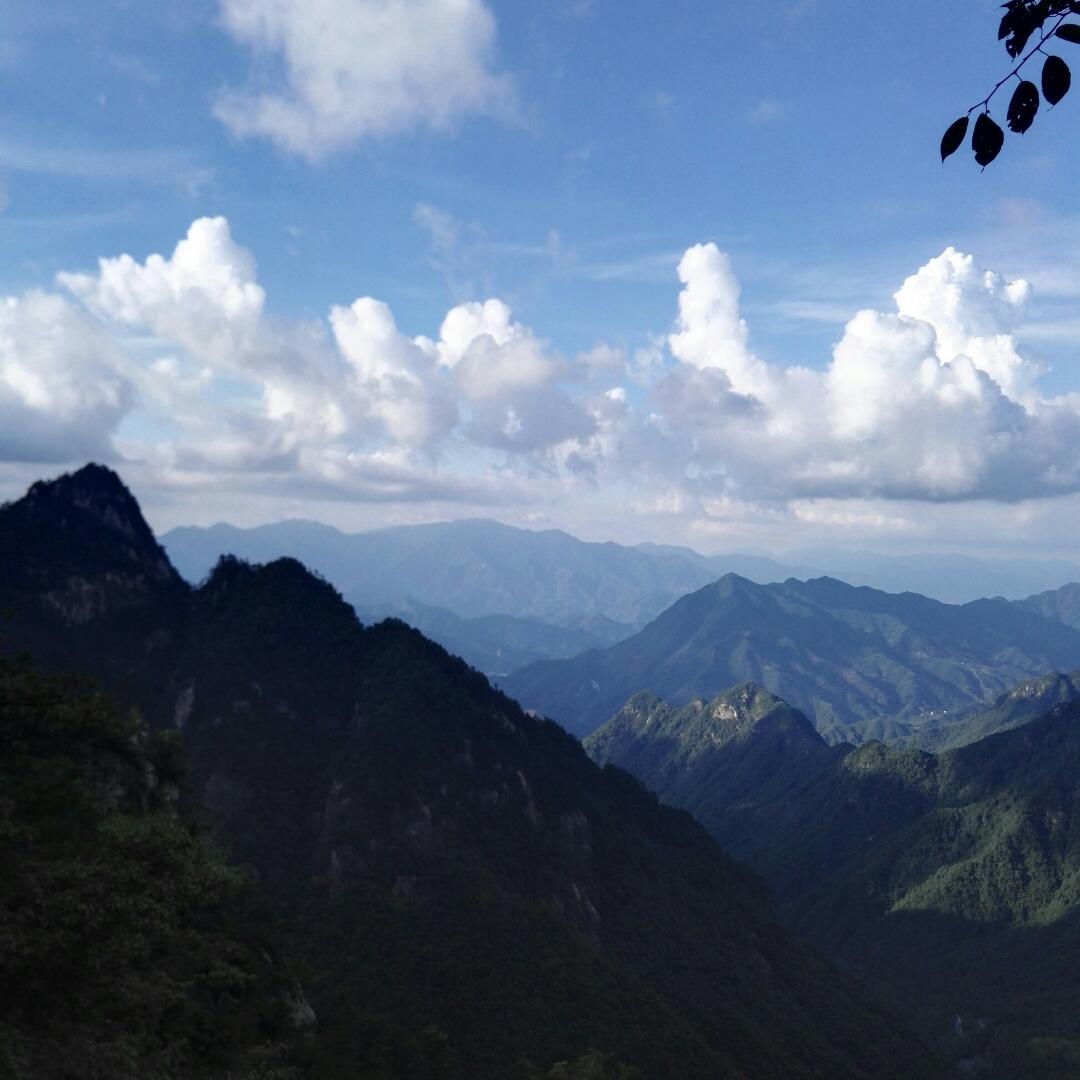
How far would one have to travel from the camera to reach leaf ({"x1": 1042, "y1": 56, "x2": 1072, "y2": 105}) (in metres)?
9.52

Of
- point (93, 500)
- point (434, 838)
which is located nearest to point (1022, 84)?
point (434, 838)

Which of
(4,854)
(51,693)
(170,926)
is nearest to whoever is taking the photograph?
(4,854)

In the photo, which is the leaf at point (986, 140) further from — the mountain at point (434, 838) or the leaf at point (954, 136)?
the mountain at point (434, 838)

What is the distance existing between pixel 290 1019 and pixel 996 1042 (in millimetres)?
174521

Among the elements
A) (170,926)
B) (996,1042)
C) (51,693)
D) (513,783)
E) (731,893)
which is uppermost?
(51,693)

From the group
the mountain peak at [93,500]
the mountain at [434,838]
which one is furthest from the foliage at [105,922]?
the mountain peak at [93,500]

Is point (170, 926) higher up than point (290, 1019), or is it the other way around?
point (170, 926)

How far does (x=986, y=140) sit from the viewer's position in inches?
389

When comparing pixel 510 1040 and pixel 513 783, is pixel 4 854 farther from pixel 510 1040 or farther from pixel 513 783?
pixel 513 783

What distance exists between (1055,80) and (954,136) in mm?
1238

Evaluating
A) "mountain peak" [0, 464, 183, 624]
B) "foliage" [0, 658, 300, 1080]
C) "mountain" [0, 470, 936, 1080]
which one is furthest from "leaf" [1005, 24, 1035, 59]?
"mountain peak" [0, 464, 183, 624]

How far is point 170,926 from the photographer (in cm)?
3656

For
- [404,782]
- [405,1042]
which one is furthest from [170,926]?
[404,782]

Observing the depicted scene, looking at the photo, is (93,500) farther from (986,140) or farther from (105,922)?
(986,140)
